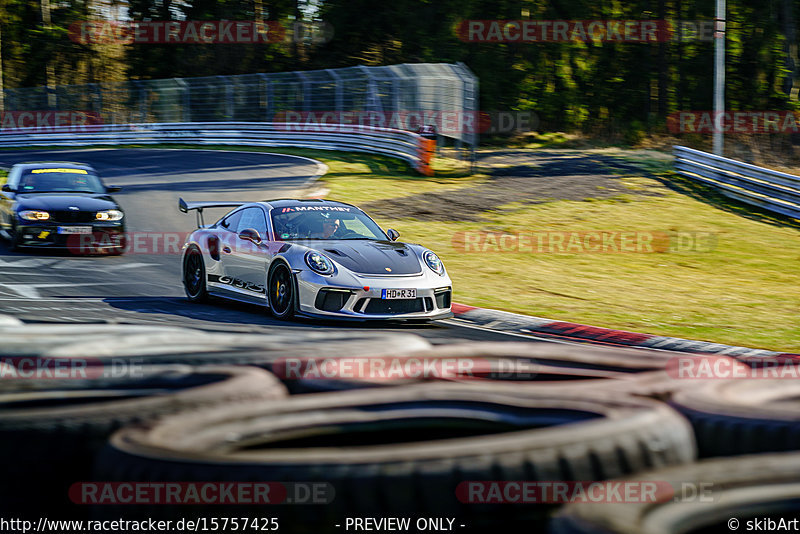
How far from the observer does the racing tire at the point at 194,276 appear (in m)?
11.1

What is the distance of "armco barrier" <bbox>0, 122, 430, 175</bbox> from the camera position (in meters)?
27.6

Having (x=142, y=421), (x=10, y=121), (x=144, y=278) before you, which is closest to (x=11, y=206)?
(x=144, y=278)

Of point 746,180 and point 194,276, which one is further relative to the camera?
point 746,180

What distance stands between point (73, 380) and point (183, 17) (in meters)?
51.0

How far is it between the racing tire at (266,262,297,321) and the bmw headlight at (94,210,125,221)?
603 centimetres

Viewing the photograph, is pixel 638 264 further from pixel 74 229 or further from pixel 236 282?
pixel 74 229

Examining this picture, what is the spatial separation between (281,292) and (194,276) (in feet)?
7.03
